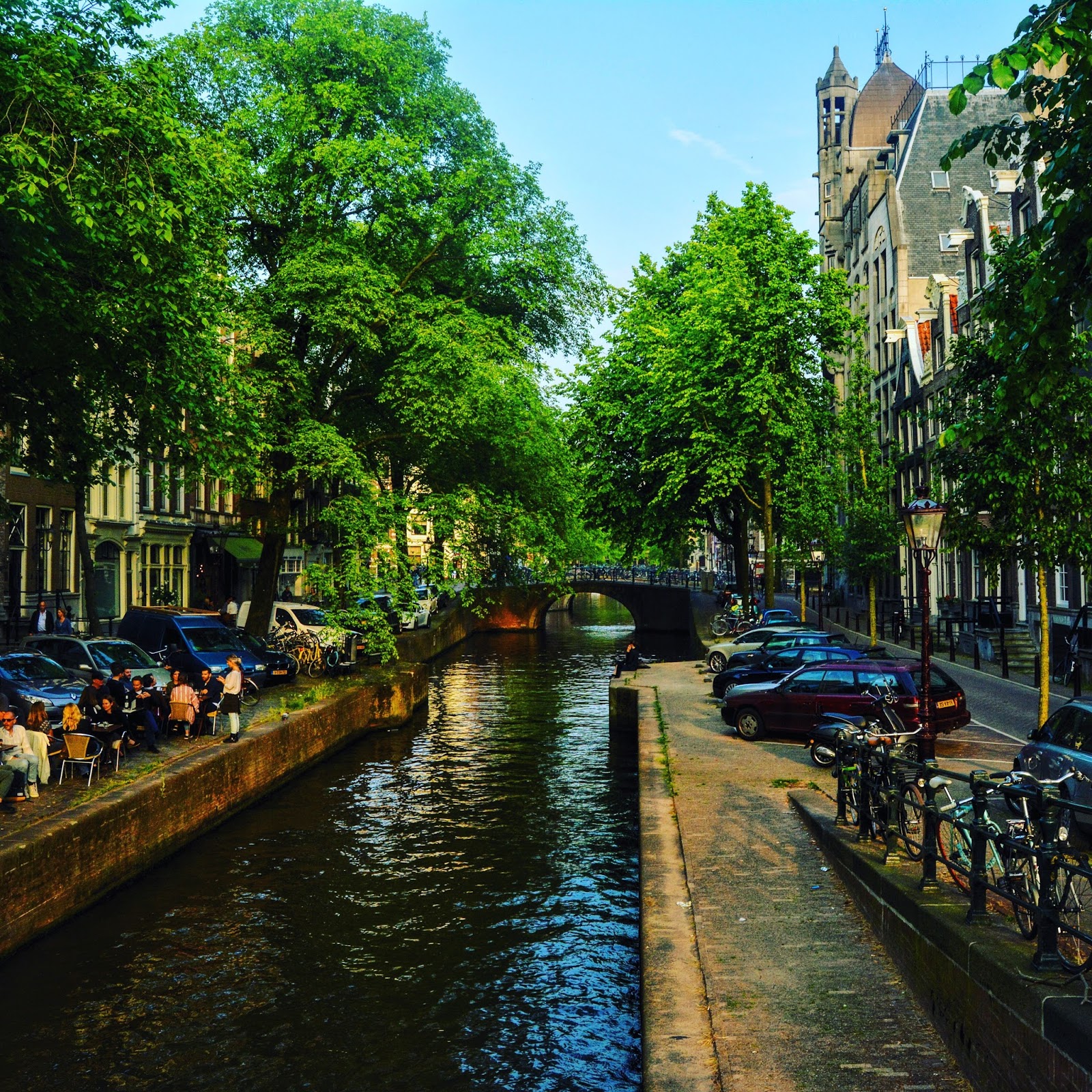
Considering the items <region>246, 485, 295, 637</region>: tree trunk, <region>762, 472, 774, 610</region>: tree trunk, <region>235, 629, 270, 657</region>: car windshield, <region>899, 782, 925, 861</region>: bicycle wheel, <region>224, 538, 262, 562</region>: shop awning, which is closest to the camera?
<region>899, 782, 925, 861</region>: bicycle wheel

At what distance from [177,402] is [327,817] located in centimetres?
752

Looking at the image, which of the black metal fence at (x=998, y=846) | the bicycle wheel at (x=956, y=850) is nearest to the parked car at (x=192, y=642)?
the black metal fence at (x=998, y=846)

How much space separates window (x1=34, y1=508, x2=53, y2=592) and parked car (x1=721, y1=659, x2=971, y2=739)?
24.4m

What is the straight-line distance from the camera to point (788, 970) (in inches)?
377

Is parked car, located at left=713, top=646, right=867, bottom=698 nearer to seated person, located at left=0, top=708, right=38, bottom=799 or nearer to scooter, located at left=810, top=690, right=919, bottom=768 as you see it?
scooter, located at left=810, top=690, right=919, bottom=768

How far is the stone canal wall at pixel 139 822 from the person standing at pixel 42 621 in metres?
10.4

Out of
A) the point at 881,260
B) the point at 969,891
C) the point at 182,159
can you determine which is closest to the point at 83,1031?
the point at 969,891

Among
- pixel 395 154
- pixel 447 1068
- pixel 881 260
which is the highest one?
pixel 881 260

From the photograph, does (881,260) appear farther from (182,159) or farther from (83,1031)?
(83,1031)

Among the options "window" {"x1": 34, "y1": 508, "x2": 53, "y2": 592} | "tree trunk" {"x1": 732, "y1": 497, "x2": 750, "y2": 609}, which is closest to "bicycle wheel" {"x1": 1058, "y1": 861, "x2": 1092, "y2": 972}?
"window" {"x1": 34, "y1": 508, "x2": 53, "y2": 592}

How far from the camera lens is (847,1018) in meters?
8.55

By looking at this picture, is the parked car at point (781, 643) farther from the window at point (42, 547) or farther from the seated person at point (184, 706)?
the window at point (42, 547)

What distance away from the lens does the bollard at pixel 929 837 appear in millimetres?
8969

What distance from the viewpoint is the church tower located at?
102 m
